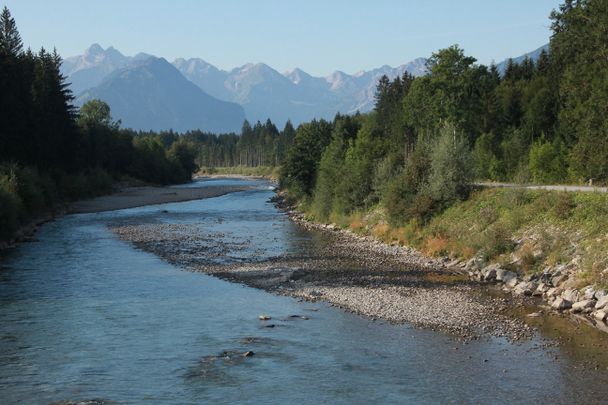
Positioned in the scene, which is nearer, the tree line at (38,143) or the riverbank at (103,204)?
the riverbank at (103,204)

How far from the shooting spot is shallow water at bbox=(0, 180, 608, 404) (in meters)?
16.3

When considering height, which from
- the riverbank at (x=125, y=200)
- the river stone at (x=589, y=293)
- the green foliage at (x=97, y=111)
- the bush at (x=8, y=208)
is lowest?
the river stone at (x=589, y=293)

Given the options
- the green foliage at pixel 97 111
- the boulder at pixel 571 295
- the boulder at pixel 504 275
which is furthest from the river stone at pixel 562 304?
the green foliage at pixel 97 111

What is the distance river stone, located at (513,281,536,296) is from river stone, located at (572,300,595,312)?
3.35 meters

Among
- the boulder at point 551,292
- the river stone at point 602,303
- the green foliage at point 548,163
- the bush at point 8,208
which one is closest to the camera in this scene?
the river stone at point 602,303

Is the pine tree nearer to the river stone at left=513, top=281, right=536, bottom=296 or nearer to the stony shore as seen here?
the stony shore

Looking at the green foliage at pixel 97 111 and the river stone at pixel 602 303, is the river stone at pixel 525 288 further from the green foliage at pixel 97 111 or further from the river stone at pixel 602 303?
the green foliage at pixel 97 111

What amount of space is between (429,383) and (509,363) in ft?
10.7

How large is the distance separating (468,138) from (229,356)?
200 ft

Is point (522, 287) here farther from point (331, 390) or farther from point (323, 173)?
point (323, 173)

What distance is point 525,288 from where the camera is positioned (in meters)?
28.0

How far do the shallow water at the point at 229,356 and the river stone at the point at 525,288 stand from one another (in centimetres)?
767

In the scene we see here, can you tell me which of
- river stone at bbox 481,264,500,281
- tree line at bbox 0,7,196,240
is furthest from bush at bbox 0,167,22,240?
river stone at bbox 481,264,500,281

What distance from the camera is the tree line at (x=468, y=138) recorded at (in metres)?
45.5
